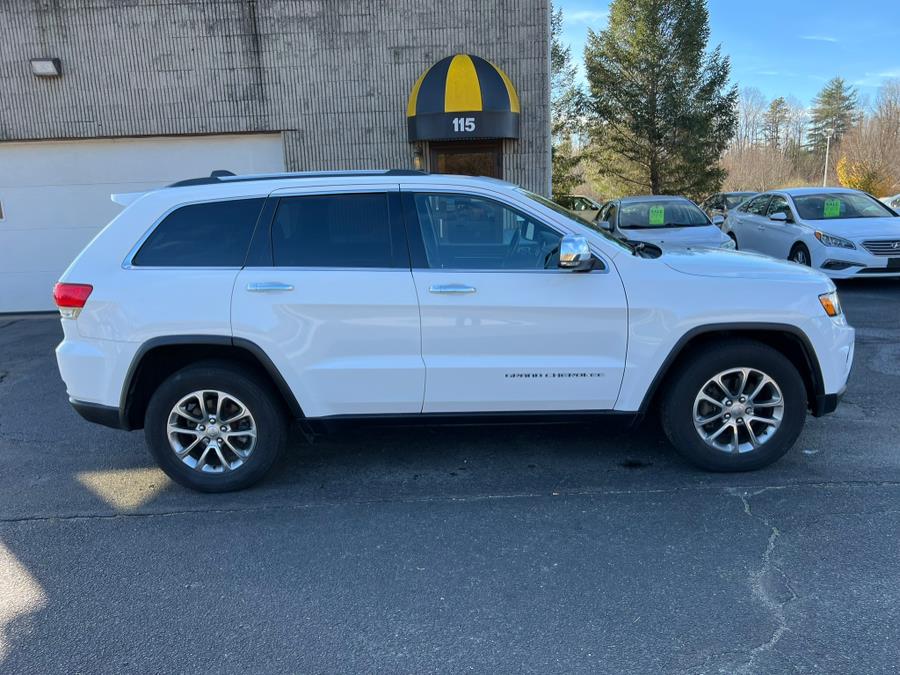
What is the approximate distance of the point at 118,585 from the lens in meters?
3.18

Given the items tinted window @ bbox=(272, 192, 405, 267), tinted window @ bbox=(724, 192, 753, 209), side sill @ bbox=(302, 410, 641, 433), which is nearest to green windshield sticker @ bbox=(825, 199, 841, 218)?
side sill @ bbox=(302, 410, 641, 433)

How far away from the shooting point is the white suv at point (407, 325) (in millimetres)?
3852

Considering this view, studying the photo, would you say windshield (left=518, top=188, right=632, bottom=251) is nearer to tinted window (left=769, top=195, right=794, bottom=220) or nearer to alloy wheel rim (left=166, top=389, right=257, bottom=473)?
alloy wheel rim (left=166, top=389, right=257, bottom=473)

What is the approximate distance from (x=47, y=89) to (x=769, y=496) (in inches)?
453

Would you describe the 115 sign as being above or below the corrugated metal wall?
below

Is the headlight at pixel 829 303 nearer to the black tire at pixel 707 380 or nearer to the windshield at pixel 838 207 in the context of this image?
the black tire at pixel 707 380

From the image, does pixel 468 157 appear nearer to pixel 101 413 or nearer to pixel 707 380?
pixel 707 380

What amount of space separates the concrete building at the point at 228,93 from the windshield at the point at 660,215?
159cm

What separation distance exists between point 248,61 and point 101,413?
26.4 feet

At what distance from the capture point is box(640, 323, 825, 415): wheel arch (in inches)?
153

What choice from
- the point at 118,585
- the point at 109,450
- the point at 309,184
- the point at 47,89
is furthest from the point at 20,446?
the point at 47,89

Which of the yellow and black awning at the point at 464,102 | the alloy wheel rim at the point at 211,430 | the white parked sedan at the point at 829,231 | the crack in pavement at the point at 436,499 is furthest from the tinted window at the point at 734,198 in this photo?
the alloy wheel rim at the point at 211,430

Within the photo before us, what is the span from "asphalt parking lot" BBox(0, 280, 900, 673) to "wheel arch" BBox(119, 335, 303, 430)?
0.58 meters

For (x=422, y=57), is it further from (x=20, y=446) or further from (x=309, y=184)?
(x=20, y=446)
